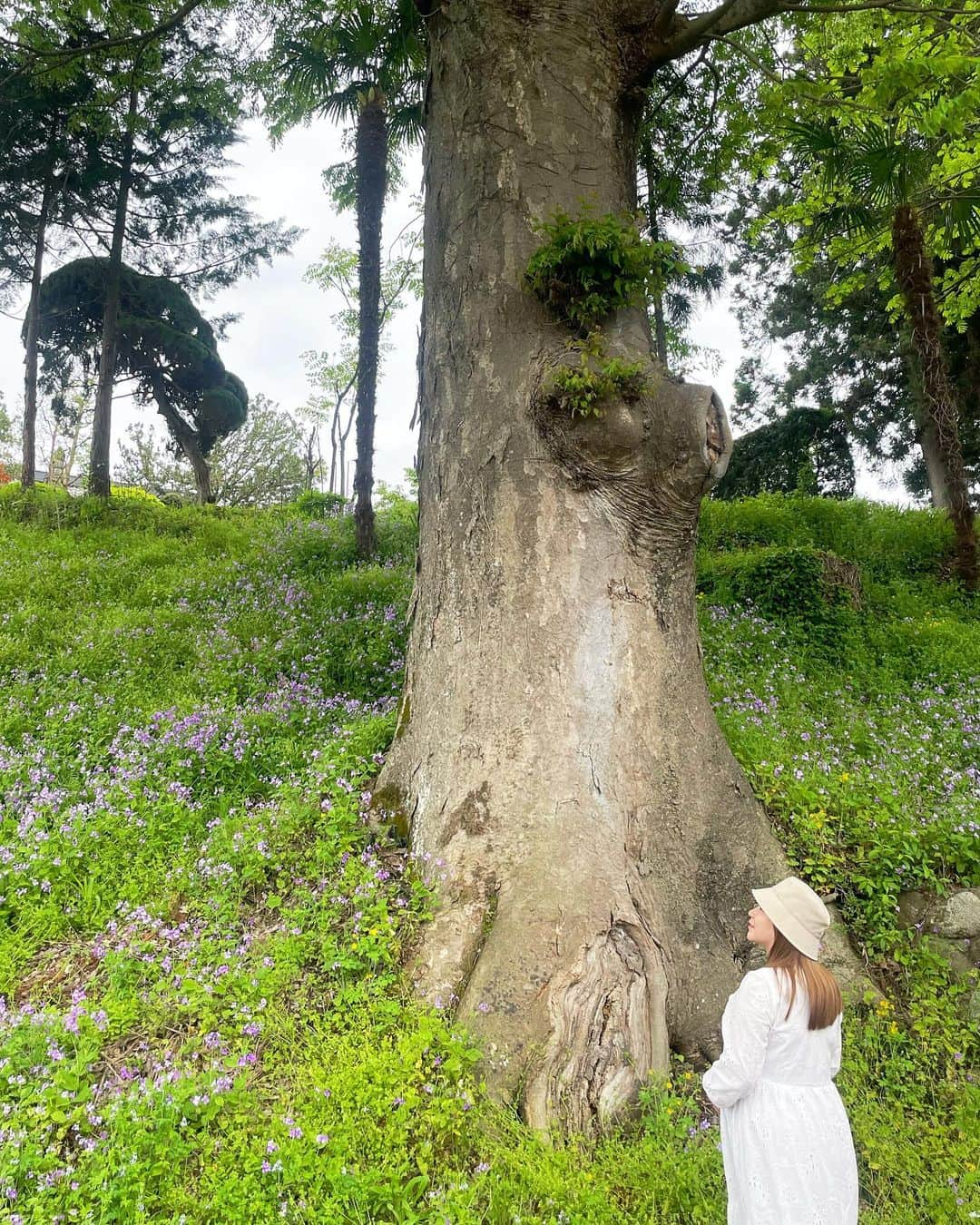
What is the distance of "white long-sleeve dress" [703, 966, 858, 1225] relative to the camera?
2014 mm

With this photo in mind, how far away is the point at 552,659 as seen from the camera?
10.4 ft

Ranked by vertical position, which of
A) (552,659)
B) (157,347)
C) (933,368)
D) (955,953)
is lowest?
(955,953)

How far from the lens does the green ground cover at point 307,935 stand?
86.7 inches

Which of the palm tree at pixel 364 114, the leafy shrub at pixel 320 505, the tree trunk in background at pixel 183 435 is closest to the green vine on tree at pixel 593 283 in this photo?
the palm tree at pixel 364 114

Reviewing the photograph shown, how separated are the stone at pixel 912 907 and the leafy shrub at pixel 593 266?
3206mm

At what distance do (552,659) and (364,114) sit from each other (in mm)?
10142

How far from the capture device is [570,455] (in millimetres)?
3311

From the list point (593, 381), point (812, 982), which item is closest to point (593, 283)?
point (593, 381)

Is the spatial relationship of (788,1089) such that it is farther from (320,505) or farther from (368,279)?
(320,505)

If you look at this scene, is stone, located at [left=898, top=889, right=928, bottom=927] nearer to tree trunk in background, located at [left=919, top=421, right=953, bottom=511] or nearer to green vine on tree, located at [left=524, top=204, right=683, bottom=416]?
green vine on tree, located at [left=524, top=204, right=683, bottom=416]

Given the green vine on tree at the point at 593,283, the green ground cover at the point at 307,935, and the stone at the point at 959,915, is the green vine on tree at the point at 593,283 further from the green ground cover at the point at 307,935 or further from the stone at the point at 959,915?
the stone at the point at 959,915

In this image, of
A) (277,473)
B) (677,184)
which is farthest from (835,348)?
(277,473)

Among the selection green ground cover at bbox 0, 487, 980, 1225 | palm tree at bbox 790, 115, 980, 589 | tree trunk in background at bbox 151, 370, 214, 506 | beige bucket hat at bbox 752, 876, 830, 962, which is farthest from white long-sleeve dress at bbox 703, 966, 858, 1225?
tree trunk in background at bbox 151, 370, 214, 506

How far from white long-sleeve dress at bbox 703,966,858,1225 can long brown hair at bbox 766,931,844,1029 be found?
0.02 meters
